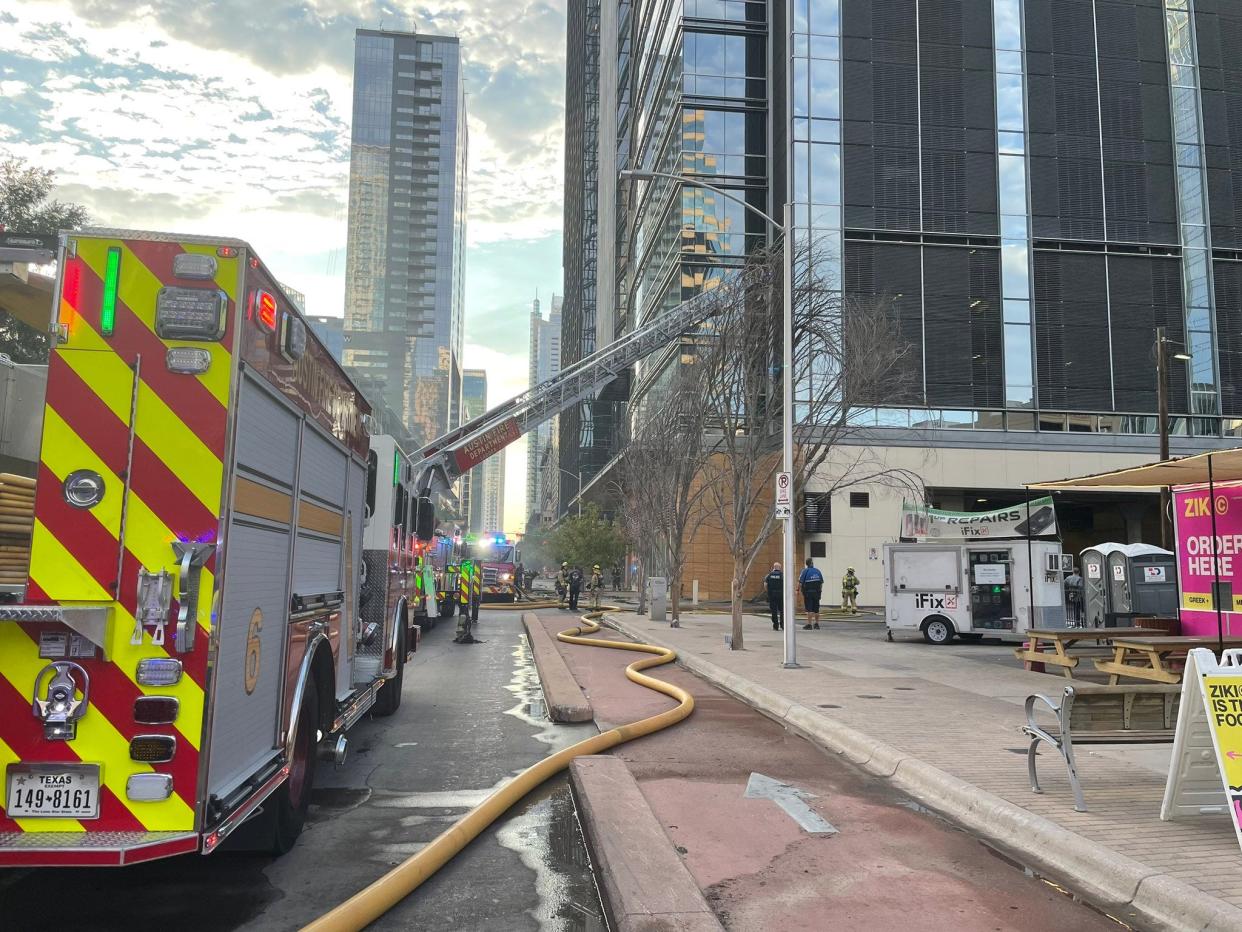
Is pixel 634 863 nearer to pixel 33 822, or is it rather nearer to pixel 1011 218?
pixel 33 822

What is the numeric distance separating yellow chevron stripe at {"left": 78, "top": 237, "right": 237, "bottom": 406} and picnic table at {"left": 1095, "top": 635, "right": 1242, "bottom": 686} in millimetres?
10303

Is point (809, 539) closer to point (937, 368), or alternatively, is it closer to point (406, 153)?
point (937, 368)

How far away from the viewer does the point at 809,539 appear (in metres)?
39.7

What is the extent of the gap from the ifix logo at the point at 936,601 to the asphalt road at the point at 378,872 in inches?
568

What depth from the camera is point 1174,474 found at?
1141 centimetres

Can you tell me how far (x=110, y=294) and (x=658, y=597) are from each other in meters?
24.2

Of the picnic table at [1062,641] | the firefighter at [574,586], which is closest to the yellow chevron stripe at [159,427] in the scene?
the picnic table at [1062,641]

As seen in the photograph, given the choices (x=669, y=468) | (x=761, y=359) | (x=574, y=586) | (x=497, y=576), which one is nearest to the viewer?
(x=761, y=359)

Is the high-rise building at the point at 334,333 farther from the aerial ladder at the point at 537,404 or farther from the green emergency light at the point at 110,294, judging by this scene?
the green emergency light at the point at 110,294

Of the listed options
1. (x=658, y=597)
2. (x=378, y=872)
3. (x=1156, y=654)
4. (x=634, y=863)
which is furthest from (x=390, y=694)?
(x=658, y=597)

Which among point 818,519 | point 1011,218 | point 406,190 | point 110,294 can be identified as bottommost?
point 110,294

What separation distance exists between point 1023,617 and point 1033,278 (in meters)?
26.1

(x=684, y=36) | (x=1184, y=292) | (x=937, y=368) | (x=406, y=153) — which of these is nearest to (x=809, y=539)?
(x=937, y=368)

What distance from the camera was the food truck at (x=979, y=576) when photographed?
19297mm
